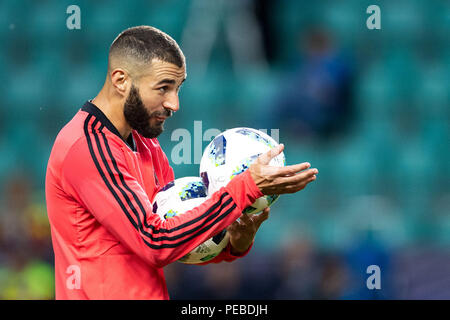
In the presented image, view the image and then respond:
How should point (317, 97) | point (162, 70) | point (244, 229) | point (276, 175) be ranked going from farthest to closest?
point (317, 97), point (244, 229), point (162, 70), point (276, 175)

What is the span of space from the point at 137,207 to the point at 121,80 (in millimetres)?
532

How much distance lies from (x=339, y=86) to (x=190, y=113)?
1.43 meters

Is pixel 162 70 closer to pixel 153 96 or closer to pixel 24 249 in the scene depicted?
pixel 153 96

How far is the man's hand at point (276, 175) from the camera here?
2.37 metres

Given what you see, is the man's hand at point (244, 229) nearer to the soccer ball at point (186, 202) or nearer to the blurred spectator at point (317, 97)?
the soccer ball at point (186, 202)

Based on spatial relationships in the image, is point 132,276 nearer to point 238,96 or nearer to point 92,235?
point 92,235

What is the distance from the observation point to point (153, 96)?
100 inches

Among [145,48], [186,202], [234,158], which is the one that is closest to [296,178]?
[234,158]

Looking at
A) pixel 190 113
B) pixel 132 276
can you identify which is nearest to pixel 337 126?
pixel 190 113

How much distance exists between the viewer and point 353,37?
652 cm

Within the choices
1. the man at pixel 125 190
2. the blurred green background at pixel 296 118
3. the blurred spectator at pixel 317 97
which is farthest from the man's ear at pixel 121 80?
the blurred spectator at pixel 317 97

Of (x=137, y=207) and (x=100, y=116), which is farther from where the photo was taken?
(x=100, y=116)

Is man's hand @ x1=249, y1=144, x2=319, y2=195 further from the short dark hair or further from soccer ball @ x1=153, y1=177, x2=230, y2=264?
the short dark hair

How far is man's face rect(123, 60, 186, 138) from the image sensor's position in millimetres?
2535
